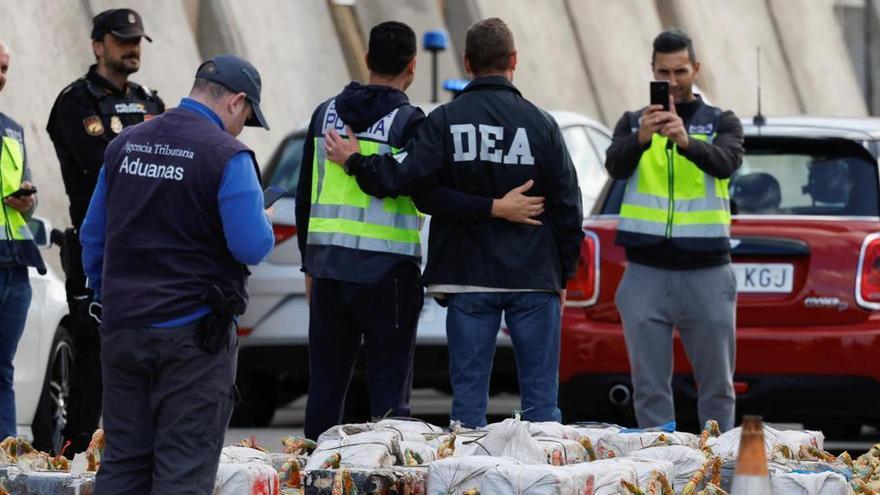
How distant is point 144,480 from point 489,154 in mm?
2506

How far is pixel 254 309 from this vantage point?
493 inches

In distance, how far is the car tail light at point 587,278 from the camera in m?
10.6

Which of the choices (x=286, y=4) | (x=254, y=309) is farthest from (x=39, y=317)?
(x=286, y=4)

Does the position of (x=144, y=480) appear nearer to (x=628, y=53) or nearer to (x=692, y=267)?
(x=692, y=267)

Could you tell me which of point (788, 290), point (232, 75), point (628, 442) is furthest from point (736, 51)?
point (232, 75)

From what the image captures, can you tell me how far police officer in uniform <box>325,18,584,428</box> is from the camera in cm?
846

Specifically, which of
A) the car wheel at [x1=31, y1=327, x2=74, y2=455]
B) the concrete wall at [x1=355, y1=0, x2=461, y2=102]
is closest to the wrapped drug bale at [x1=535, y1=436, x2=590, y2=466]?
the car wheel at [x1=31, y1=327, x2=74, y2=455]

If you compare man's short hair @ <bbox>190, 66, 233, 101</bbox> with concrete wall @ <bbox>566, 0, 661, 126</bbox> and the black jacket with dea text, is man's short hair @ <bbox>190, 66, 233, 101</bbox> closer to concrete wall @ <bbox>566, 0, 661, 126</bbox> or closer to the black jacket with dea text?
the black jacket with dea text

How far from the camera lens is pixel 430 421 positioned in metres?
13.5

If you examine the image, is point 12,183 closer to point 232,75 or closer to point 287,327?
point 287,327

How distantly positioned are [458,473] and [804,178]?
4714mm

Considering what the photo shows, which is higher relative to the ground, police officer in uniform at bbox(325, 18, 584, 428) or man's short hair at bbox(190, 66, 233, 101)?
man's short hair at bbox(190, 66, 233, 101)

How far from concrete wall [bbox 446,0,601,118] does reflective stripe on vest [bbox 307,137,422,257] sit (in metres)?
15.1

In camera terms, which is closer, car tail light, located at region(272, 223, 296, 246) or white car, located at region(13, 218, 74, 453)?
white car, located at region(13, 218, 74, 453)
